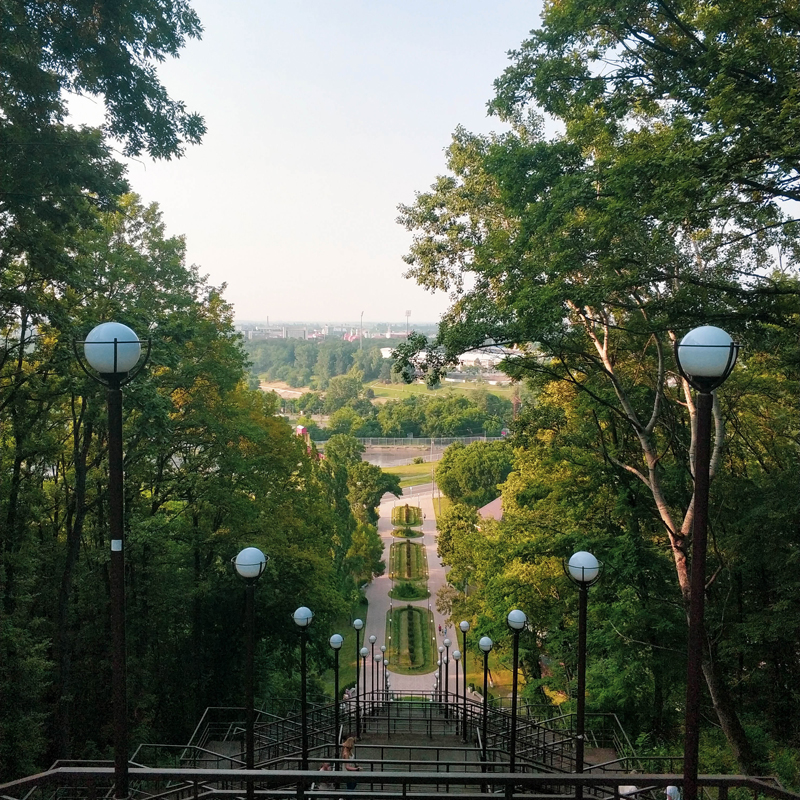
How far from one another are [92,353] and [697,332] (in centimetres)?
405

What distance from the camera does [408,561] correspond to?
4109 cm

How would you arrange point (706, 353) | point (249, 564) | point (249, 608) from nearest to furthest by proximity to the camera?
point (706, 353) < point (249, 608) < point (249, 564)

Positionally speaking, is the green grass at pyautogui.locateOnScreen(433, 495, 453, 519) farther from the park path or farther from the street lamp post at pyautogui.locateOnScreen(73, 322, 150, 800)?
the street lamp post at pyautogui.locateOnScreen(73, 322, 150, 800)

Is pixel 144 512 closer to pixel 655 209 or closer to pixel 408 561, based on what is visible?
pixel 655 209

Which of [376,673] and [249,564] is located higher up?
[249,564]

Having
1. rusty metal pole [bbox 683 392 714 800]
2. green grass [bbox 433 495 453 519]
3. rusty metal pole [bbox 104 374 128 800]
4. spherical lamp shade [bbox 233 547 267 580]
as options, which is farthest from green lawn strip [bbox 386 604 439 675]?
rusty metal pole [bbox 683 392 714 800]

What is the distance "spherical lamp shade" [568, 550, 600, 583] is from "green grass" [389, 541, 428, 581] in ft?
109

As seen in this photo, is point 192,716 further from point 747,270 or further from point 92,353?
point 747,270

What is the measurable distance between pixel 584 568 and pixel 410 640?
25.8 metres

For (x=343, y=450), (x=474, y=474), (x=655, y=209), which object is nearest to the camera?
(x=655, y=209)

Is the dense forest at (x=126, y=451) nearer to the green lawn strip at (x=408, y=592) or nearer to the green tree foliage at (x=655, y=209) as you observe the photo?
the green tree foliage at (x=655, y=209)

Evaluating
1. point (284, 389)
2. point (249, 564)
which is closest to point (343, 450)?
point (249, 564)

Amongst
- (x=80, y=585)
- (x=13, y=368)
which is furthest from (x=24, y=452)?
(x=80, y=585)

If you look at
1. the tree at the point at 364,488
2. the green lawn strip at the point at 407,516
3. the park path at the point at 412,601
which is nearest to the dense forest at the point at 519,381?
the park path at the point at 412,601
